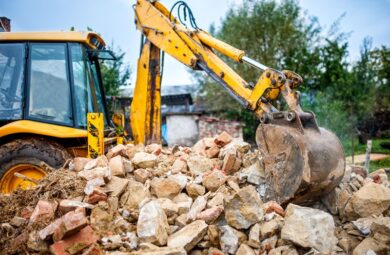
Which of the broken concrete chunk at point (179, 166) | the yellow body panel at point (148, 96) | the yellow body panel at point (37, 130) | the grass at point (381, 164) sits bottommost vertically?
the grass at point (381, 164)

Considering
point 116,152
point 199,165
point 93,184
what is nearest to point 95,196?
point 93,184

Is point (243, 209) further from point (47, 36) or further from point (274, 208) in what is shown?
point (47, 36)

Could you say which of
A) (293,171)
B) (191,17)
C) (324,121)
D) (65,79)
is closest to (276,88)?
(293,171)

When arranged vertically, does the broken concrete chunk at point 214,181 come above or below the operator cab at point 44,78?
below

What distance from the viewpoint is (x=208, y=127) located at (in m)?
15.0

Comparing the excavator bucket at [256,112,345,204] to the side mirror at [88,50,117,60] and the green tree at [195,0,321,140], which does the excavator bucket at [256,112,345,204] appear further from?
the green tree at [195,0,321,140]

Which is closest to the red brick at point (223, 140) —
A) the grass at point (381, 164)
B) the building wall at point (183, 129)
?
the grass at point (381, 164)

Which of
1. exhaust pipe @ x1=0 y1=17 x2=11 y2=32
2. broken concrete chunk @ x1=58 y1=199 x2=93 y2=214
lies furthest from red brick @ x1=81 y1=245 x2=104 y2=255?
exhaust pipe @ x1=0 y1=17 x2=11 y2=32

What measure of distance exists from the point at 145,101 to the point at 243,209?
2656 mm

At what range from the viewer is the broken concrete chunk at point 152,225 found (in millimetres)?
2527

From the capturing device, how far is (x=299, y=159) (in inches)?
112

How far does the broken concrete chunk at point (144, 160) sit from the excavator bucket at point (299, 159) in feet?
4.14

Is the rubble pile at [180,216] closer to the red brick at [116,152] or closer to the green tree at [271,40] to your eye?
the red brick at [116,152]

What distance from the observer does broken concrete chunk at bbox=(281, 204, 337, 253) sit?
2.46 meters
